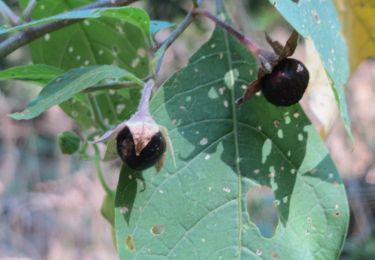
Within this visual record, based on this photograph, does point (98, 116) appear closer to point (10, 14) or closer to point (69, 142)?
point (69, 142)

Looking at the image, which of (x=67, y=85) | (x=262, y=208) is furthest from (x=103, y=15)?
(x=262, y=208)

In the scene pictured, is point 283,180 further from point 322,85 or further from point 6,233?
point 6,233

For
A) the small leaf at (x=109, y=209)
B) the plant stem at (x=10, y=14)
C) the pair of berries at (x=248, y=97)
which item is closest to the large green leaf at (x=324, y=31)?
the pair of berries at (x=248, y=97)

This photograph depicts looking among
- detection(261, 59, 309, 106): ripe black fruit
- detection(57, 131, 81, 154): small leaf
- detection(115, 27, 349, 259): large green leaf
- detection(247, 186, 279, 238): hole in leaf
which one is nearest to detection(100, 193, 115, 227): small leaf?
detection(57, 131, 81, 154): small leaf

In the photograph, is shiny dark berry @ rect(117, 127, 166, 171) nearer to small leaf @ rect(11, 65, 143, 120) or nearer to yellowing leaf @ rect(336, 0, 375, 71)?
small leaf @ rect(11, 65, 143, 120)

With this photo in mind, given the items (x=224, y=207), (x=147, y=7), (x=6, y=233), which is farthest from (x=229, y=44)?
(x=6, y=233)
